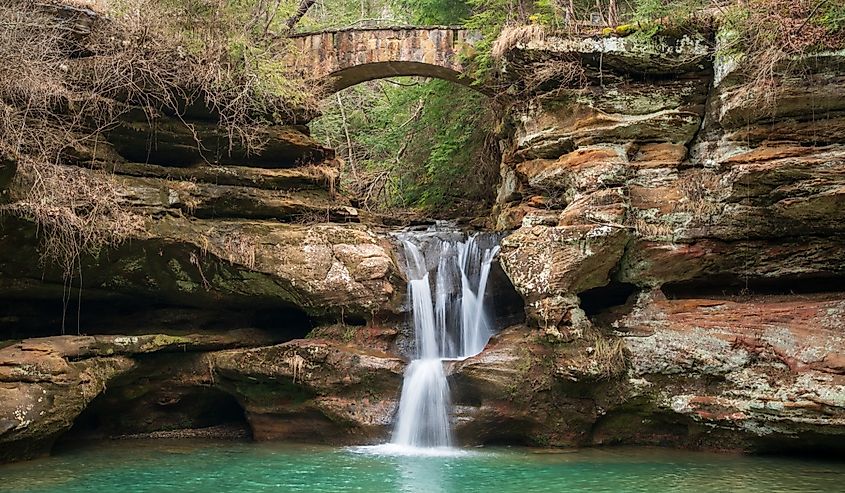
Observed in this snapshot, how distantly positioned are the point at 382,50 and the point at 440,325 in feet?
21.3

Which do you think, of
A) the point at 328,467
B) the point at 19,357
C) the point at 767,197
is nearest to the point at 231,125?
the point at 19,357

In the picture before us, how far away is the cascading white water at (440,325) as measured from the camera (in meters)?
9.88

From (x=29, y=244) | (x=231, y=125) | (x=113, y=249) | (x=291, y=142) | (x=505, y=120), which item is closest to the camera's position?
(x=29, y=244)

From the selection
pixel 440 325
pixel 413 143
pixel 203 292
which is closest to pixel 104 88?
pixel 203 292

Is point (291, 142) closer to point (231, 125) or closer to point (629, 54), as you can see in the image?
point (231, 125)

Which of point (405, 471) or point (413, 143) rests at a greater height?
point (413, 143)

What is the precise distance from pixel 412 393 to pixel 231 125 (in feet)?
15.7

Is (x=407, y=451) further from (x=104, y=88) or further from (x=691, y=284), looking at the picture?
(x=104, y=88)

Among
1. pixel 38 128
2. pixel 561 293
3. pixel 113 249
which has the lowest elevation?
pixel 561 293

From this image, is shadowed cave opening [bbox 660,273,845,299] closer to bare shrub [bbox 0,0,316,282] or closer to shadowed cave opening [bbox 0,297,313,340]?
shadowed cave opening [bbox 0,297,313,340]

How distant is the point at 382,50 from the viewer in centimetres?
1487

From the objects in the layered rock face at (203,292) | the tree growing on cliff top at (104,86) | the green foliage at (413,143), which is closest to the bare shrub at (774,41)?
the layered rock face at (203,292)

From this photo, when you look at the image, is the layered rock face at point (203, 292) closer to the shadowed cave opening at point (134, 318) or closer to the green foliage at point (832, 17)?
the shadowed cave opening at point (134, 318)

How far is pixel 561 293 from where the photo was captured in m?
9.86
